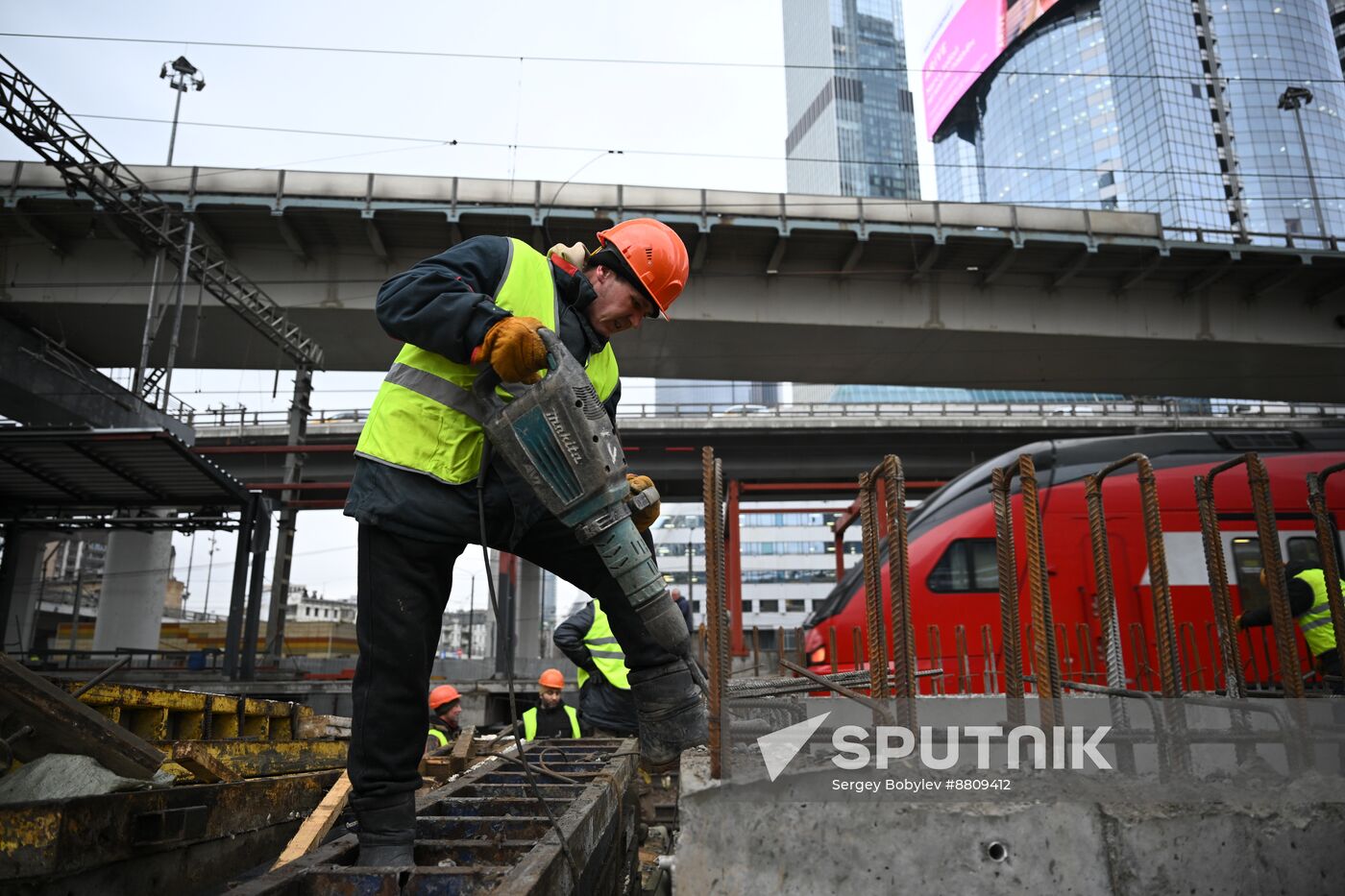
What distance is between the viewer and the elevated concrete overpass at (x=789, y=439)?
25.8 meters

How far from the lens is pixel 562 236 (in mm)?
16266

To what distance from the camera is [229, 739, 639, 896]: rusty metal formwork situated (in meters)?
1.82

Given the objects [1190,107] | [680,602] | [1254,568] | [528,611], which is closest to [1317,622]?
[680,602]

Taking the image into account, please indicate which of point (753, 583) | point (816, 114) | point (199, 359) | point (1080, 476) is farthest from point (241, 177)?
point (816, 114)

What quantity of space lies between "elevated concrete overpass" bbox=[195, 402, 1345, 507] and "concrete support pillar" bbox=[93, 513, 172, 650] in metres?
3.36

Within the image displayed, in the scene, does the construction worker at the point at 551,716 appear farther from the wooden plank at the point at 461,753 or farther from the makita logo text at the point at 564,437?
the makita logo text at the point at 564,437

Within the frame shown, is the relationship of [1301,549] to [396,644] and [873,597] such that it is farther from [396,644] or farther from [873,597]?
[396,644]

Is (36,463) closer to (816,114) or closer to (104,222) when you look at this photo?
(104,222)

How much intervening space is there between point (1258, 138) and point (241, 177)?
99950 mm

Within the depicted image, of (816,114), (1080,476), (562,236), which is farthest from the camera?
(816,114)

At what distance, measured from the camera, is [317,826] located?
9.30 ft

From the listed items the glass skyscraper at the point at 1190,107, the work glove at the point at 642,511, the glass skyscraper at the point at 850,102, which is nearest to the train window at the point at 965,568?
the work glove at the point at 642,511

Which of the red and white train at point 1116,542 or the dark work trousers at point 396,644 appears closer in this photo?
the dark work trousers at point 396,644

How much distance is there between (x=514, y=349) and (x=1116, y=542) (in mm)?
9951
